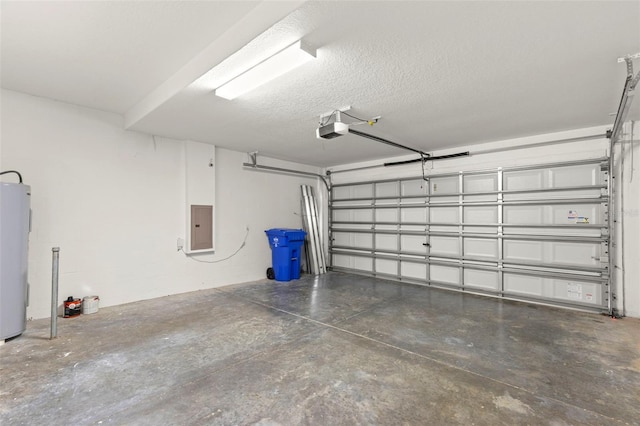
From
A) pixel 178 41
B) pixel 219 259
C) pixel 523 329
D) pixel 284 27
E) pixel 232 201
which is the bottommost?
pixel 523 329

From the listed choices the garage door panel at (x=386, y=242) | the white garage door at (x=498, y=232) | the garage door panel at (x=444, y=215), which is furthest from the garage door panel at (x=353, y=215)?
the garage door panel at (x=444, y=215)

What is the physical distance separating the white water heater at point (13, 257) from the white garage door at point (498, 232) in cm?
549

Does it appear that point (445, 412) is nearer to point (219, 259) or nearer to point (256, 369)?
point (256, 369)

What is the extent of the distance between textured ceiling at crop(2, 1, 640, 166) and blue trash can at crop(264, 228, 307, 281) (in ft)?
7.90

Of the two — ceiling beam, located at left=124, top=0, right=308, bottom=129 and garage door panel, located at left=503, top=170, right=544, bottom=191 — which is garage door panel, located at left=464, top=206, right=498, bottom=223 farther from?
ceiling beam, located at left=124, top=0, right=308, bottom=129

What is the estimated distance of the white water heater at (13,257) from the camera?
2.85 meters

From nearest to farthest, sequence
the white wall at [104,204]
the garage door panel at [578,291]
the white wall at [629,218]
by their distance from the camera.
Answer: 1. the white wall at [104,204]
2. the white wall at [629,218]
3. the garage door panel at [578,291]

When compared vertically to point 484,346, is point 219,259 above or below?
above

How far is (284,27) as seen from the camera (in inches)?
77.9

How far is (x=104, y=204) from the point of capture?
4098 millimetres

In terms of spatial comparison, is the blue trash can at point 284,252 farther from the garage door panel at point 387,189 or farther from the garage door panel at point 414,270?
the garage door panel at point 414,270

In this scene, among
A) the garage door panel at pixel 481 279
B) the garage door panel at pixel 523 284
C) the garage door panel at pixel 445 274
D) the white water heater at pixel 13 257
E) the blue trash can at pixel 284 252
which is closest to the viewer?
the white water heater at pixel 13 257

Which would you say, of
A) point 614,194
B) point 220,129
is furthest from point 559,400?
point 220,129

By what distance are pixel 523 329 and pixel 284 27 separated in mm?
3964
